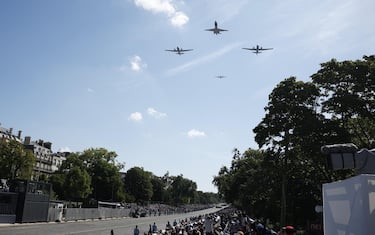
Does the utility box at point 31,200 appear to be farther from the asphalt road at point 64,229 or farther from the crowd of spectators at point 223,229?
the crowd of spectators at point 223,229

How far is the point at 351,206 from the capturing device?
17.5 feet

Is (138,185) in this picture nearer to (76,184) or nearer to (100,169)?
(100,169)

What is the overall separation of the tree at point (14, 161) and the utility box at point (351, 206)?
69.0 meters

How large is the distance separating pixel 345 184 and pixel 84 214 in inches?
2399

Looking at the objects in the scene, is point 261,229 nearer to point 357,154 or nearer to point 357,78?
point 357,154

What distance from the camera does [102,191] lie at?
10019 centimetres

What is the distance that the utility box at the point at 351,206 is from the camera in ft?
16.1

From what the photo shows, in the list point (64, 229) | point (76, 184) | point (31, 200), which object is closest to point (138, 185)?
point (76, 184)

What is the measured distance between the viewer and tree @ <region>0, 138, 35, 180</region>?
219 ft

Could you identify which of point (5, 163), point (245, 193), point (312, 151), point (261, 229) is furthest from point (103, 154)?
point (261, 229)

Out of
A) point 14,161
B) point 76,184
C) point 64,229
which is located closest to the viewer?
point 64,229

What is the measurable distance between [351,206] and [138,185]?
13291 cm

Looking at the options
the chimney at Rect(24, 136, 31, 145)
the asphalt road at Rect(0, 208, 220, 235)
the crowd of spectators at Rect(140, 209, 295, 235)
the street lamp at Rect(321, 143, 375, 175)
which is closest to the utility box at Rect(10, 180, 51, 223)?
the asphalt road at Rect(0, 208, 220, 235)

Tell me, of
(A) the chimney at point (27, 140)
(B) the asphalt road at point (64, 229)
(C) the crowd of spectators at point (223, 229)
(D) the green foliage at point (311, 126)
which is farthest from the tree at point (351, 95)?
(A) the chimney at point (27, 140)
